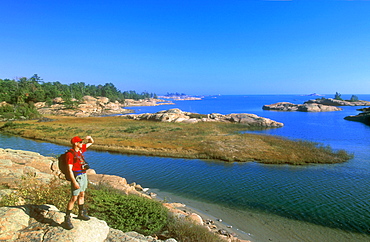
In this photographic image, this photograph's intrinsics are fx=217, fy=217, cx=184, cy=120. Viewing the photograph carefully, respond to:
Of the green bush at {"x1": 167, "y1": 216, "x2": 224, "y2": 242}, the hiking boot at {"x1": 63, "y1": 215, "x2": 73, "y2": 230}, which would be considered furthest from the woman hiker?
the green bush at {"x1": 167, "y1": 216, "x2": 224, "y2": 242}

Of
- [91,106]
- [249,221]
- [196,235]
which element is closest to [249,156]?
[249,221]

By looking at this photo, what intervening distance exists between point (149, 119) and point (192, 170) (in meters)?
45.0

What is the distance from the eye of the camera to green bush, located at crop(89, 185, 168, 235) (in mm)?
8281

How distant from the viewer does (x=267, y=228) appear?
11.7 m

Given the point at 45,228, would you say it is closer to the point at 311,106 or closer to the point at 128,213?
the point at 128,213

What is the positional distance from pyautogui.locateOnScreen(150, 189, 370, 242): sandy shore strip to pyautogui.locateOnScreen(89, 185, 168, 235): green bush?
13.8ft

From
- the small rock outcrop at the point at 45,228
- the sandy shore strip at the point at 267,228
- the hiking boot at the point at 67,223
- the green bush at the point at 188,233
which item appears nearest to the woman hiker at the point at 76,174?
the hiking boot at the point at 67,223

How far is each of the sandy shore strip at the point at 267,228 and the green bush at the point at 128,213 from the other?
4204 millimetres

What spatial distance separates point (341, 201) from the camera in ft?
48.0

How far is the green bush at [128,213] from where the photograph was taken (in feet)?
27.2

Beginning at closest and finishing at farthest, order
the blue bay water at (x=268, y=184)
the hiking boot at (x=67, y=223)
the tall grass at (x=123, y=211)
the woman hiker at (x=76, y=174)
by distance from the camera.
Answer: the hiking boot at (x=67, y=223), the woman hiker at (x=76, y=174), the tall grass at (x=123, y=211), the blue bay water at (x=268, y=184)

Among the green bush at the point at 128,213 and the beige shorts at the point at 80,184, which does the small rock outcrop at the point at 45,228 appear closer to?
the beige shorts at the point at 80,184

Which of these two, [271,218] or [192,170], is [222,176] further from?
[271,218]

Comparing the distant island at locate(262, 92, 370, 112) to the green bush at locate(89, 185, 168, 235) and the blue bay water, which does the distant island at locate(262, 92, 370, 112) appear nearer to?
the blue bay water
